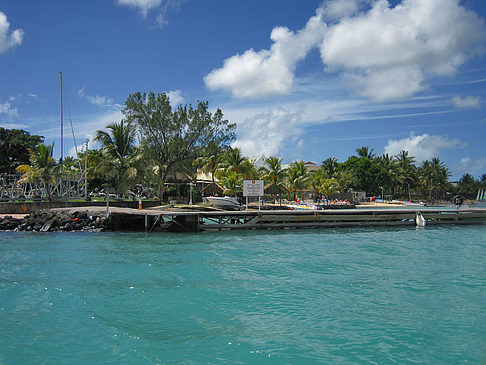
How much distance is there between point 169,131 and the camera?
3456 centimetres

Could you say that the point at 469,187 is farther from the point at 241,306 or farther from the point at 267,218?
the point at 241,306

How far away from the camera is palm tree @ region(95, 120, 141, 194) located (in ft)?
103

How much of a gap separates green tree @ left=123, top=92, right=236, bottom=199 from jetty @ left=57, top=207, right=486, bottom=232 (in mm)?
8633

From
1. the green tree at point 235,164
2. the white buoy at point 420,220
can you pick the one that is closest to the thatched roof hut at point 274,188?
the green tree at point 235,164

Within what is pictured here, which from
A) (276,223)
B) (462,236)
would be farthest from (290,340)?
(462,236)

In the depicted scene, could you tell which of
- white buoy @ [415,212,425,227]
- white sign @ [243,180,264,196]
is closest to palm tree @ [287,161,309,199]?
white buoy @ [415,212,425,227]

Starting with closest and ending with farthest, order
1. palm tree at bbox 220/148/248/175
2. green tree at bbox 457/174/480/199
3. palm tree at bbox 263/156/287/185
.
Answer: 1. palm tree at bbox 220/148/248/175
2. palm tree at bbox 263/156/287/185
3. green tree at bbox 457/174/480/199

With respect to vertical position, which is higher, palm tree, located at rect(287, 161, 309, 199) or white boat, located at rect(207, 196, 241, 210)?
palm tree, located at rect(287, 161, 309, 199)

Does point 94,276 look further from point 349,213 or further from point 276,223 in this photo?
point 349,213

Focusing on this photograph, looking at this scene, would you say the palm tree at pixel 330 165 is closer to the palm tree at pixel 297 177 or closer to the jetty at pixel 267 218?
the palm tree at pixel 297 177

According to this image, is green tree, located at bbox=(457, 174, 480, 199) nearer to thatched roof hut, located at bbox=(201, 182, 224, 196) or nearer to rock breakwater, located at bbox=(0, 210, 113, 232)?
thatched roof hut, located at bbox=(201, 182, 224, 196)

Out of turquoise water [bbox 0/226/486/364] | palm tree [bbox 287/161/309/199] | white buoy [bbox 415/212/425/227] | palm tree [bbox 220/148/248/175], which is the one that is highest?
palm tree [bbox 220/148/248/175]

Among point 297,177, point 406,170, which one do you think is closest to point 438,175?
point 406,170

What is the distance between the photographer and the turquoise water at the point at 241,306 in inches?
275
